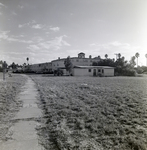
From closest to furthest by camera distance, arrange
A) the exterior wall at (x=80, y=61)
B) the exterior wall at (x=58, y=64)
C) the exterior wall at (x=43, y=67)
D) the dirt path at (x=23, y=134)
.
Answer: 1. the dirt path at (x=23, y=134)
2. the exterior wall at (x=80, y=61)
3. the exterior wall at (x=58, y=64)
4. the exterior wall at (x=43, y=67)

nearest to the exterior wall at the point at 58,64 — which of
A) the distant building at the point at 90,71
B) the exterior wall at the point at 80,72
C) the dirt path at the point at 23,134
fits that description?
the distant building at the point at 90,71

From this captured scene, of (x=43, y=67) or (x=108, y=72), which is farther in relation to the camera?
(x=43, y=67)

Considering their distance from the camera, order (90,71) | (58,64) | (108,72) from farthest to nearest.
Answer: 1. (58,64)
2. (108,72)
3. (90,71)

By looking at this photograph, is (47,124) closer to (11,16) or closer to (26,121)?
(26,121)

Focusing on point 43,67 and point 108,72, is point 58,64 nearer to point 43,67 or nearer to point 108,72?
point 43,67

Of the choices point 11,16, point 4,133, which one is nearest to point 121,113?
point 4,133

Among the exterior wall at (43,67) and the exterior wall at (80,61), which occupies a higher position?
the exterior wall at (80,61)

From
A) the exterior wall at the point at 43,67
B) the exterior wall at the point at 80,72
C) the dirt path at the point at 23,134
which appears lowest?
the dirt path at the point at 23,134

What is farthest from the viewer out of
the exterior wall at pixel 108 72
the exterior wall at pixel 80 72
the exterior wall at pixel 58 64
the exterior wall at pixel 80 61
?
the exterior wall at pixel 58 64

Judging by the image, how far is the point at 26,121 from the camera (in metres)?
4.32

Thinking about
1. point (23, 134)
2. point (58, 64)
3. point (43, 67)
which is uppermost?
point (58, 64)

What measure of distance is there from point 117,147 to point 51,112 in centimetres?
288

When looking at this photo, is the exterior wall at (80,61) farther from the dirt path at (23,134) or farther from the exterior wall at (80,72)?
the dirt path at (23,134)

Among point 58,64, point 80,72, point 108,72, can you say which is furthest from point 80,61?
point 80,72
